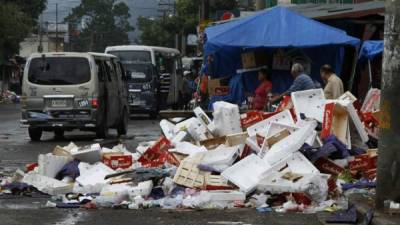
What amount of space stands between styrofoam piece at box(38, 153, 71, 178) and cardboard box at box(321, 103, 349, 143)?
12.9 feet

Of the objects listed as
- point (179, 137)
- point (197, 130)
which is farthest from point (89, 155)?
point (197, 130)

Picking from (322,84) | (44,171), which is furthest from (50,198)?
(322,84)

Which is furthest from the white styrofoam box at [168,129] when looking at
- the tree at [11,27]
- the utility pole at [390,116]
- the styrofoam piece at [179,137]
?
the tree at [11,27]

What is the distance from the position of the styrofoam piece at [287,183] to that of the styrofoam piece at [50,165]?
3288 mm

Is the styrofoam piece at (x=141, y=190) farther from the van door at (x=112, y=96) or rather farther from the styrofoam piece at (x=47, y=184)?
the van door at (x=112, y=96)

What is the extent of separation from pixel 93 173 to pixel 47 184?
2.25 ft

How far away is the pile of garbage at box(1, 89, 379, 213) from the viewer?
9562 millimetres

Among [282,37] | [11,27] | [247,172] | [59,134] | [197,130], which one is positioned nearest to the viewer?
[247,172]

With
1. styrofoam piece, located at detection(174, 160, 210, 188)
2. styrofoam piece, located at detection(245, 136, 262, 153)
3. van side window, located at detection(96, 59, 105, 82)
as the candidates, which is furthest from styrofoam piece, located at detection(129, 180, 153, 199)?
van side window, located at detection(96, 59, 105, 82)

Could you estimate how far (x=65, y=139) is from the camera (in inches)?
784

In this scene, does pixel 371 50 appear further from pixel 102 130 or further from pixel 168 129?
pixel 102 130

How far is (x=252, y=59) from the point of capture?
53.9 feet

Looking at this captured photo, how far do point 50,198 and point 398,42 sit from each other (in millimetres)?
5034

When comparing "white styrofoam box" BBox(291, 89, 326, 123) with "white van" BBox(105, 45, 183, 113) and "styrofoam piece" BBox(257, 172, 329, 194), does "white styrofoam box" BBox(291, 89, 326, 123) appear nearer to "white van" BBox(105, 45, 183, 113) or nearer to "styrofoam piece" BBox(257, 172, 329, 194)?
"styrofoam piece" BBox(257, 172, 329, 194)
